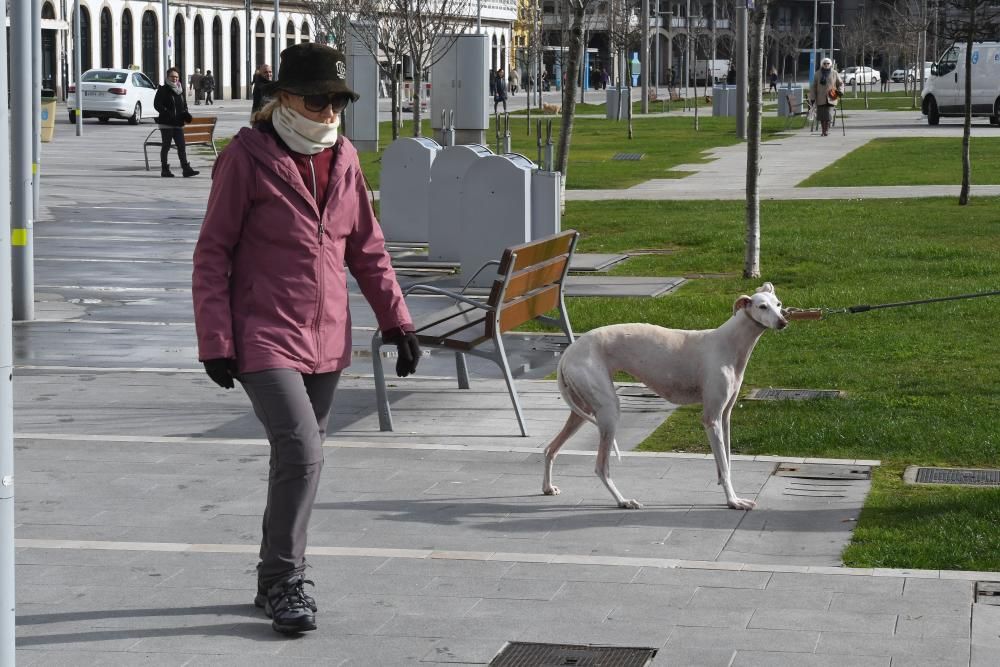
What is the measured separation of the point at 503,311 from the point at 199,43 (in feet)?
250

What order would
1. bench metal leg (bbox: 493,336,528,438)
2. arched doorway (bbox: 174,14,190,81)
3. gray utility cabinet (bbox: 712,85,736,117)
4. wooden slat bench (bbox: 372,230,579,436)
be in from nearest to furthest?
bench metal leg (bbox: 493,336,528,438), wooden slat bench (bbox: 372,230,579,436), gray utility cabinet (bbox: 712,85,736,117), arched doorway (bbox: 174,14,190,81)

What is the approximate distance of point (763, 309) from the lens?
6945 mm

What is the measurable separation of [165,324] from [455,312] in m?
3.79

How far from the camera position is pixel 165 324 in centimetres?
1273

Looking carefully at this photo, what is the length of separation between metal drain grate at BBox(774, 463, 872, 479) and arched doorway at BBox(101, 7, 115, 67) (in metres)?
69.6

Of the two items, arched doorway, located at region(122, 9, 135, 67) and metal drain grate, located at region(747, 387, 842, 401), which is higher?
arched doorway, located at region(122, 9, 135, 67)

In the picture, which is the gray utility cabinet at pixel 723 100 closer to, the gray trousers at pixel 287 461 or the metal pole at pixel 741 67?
the metal pole at pixel 741 67

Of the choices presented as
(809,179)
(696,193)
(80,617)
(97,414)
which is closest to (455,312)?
(97,414)

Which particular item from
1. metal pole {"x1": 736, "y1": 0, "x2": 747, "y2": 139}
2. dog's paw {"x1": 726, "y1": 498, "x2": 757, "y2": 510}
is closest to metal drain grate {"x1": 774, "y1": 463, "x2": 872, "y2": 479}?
dog's paw {"x1": 726, "y1": 498, "x2": 757, "y2": 510}

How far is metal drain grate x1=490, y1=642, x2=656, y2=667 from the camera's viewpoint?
495 centimetres

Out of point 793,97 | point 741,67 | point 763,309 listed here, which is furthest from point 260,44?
point 763,309

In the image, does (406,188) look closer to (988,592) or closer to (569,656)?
(988,592)

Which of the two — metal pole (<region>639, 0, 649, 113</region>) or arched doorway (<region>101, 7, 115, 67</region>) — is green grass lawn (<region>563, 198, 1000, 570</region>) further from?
arched doorway (<region>101, 7, 115, 67</region>)

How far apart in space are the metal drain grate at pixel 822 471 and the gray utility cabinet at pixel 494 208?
7.39 metres
